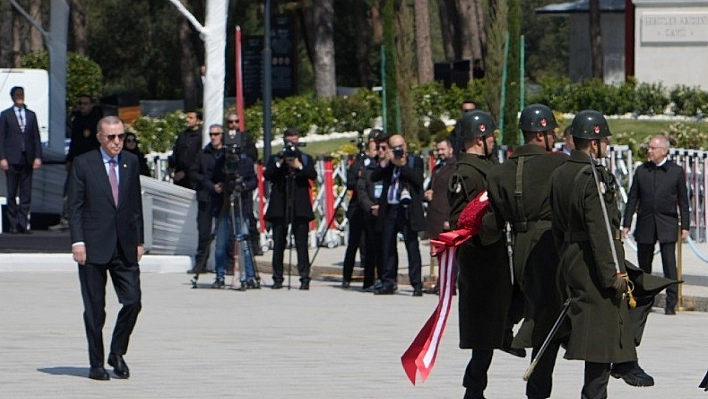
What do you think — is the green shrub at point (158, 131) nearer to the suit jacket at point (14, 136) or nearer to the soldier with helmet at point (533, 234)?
the suit jacket at point (14, 136)

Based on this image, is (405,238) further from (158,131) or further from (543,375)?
(158,131)

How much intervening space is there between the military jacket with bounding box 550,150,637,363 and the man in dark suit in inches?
292

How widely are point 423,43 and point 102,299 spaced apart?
132ft

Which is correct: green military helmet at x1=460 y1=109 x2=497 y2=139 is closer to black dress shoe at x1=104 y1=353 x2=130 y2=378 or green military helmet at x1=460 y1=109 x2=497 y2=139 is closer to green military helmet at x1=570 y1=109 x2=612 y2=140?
green military helmet at x1=570 y1=109 x2=612 y2=140

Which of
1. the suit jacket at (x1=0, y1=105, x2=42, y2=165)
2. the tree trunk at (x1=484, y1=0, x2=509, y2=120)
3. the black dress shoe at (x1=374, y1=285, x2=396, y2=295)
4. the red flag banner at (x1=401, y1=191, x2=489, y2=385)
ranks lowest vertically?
the black dress shoe at (x1=374, y1=285, x2=396, y2=295)

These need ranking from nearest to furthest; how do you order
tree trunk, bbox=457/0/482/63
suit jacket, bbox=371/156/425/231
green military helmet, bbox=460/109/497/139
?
green military helmet, bbox=460/109/497/139
suit jacket, bbox=371/156/425/231
tree trunk, bbox=457/0/482/63

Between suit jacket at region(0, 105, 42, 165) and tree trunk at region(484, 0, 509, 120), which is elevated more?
tree trunk at region(484, 0, 509, 120)

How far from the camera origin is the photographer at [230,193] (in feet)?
62.1

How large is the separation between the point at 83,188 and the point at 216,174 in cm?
766

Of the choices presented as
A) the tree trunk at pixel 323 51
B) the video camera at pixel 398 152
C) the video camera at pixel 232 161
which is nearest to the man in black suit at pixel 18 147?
the video camera at pixel 232 161

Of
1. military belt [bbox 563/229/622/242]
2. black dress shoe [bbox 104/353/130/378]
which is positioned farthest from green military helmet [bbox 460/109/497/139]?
black dress shoe [bbox 104/353/130/378]

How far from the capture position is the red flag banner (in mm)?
9625

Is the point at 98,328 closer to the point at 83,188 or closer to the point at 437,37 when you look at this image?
the point at 83,188

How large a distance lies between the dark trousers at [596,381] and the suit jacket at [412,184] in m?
9.44
